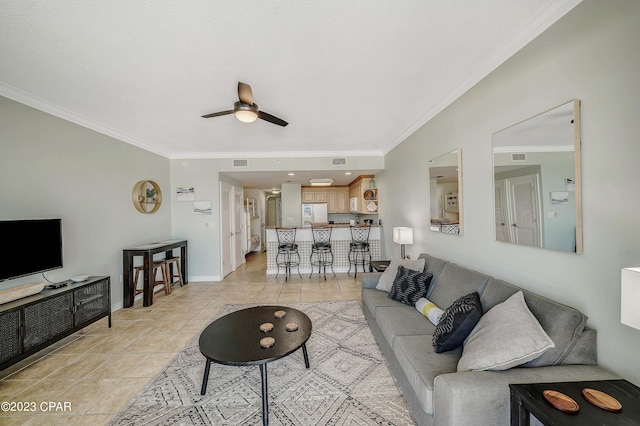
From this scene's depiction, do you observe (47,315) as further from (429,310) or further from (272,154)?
(272,154)

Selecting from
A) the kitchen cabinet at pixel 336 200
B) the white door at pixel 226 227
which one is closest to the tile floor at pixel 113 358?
the white door at pixel 226 227

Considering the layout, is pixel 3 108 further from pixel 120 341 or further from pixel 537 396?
pixel 537 396

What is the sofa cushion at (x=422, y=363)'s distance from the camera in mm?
1363

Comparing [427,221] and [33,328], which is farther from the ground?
[427,221]

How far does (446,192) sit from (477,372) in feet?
6.51

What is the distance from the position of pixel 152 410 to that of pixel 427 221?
3355mm

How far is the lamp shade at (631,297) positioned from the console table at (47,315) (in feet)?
→ 13.0

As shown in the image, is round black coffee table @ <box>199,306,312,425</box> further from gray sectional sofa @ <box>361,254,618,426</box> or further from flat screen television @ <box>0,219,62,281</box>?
flat screen television @ <box>0,219,62,281</box>

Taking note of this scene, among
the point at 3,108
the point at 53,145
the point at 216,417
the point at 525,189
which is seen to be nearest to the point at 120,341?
the point at 216,417

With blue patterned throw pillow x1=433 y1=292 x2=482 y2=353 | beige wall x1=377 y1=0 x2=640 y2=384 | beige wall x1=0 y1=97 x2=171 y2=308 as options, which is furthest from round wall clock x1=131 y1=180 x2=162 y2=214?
beige wall x1=377 y1=0 x2=640 y2=384

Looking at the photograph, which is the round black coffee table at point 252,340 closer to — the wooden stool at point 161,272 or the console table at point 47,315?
the console table at point 47,315

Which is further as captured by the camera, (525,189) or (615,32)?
(525,189)

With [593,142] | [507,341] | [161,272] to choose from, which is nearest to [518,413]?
[507,341]

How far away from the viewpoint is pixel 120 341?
8.91 ft
